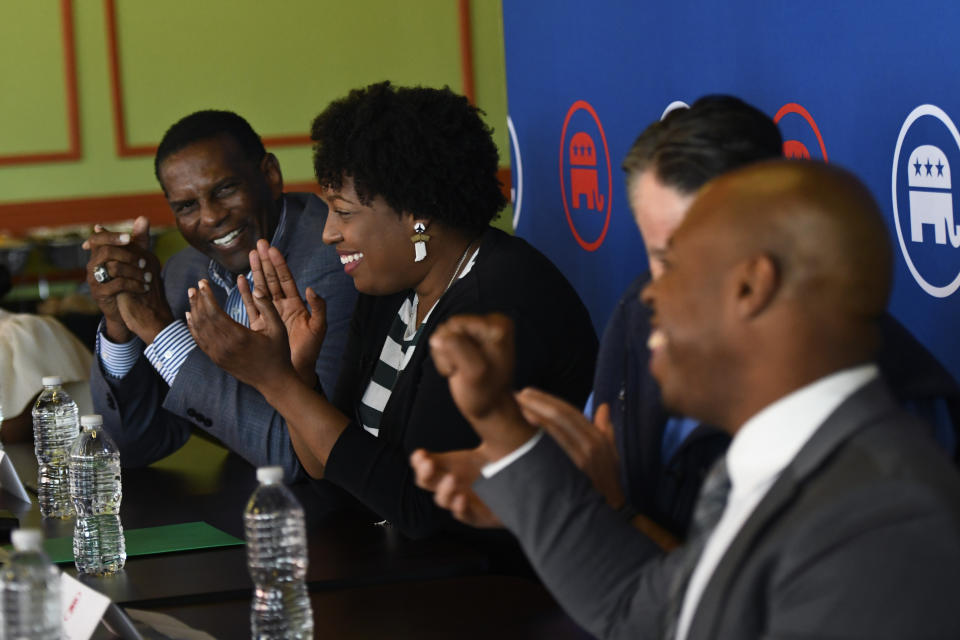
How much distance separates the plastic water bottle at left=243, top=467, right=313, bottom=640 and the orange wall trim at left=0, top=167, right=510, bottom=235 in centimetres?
483

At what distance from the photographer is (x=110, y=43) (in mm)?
6184

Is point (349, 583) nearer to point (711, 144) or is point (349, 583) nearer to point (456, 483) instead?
point (456, 483)

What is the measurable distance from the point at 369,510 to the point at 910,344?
1.03 meters

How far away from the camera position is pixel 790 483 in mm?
906

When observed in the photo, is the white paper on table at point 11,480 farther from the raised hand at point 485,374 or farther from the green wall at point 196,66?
the green wall at point 196,66

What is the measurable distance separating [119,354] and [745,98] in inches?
54.7

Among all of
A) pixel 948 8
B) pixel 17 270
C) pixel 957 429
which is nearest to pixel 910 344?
pixel 957 429

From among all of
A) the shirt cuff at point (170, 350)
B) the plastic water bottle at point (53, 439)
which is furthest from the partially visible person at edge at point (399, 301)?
the plastic water bottle at point (53, 439)

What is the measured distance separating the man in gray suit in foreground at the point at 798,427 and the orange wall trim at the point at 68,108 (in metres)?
5.70

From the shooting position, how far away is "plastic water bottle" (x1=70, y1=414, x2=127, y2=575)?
1771 mm

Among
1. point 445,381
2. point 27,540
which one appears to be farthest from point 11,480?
point 27,540

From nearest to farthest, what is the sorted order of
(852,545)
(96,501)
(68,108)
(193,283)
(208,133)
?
(852,545), (96,501), (208,133), (193,283), (68,108)

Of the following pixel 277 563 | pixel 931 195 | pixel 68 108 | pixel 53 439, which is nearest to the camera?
pixel 277 563

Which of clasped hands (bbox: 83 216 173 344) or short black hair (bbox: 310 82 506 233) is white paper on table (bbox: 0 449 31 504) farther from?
short black hair (bbox: 310 82 506 233)
